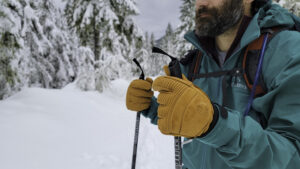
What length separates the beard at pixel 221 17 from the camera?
5.32ft

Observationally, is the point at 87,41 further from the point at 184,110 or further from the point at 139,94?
the point at 184,110

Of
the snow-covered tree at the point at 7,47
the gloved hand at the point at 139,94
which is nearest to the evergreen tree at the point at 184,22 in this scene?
the snow-covered tree at the point at 7,47

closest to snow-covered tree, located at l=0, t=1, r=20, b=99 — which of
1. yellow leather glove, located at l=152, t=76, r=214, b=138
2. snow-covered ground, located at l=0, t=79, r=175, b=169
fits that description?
snow-covered ground, located at l=0, t=79, r=175, b=169

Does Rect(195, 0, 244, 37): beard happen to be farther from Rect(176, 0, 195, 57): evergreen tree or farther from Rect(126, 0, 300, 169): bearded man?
Rect(176, 0, 195, 57): evergreen tree

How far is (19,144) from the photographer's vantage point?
3707 mm

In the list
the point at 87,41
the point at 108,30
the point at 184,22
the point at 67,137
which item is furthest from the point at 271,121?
the point at 184,22

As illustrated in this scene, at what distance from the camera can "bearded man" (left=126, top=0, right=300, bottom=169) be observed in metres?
0.88

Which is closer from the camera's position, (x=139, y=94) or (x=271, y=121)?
(x=271, y=121)

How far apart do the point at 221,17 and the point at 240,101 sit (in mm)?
838

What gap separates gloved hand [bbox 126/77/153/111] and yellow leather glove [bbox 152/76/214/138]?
2.91 ft

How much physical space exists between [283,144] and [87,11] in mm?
11854

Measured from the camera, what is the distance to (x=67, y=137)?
4.62 metres

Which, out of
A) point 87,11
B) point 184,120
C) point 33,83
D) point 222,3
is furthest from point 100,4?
point 184,120

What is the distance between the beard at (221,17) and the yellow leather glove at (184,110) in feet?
3.08
